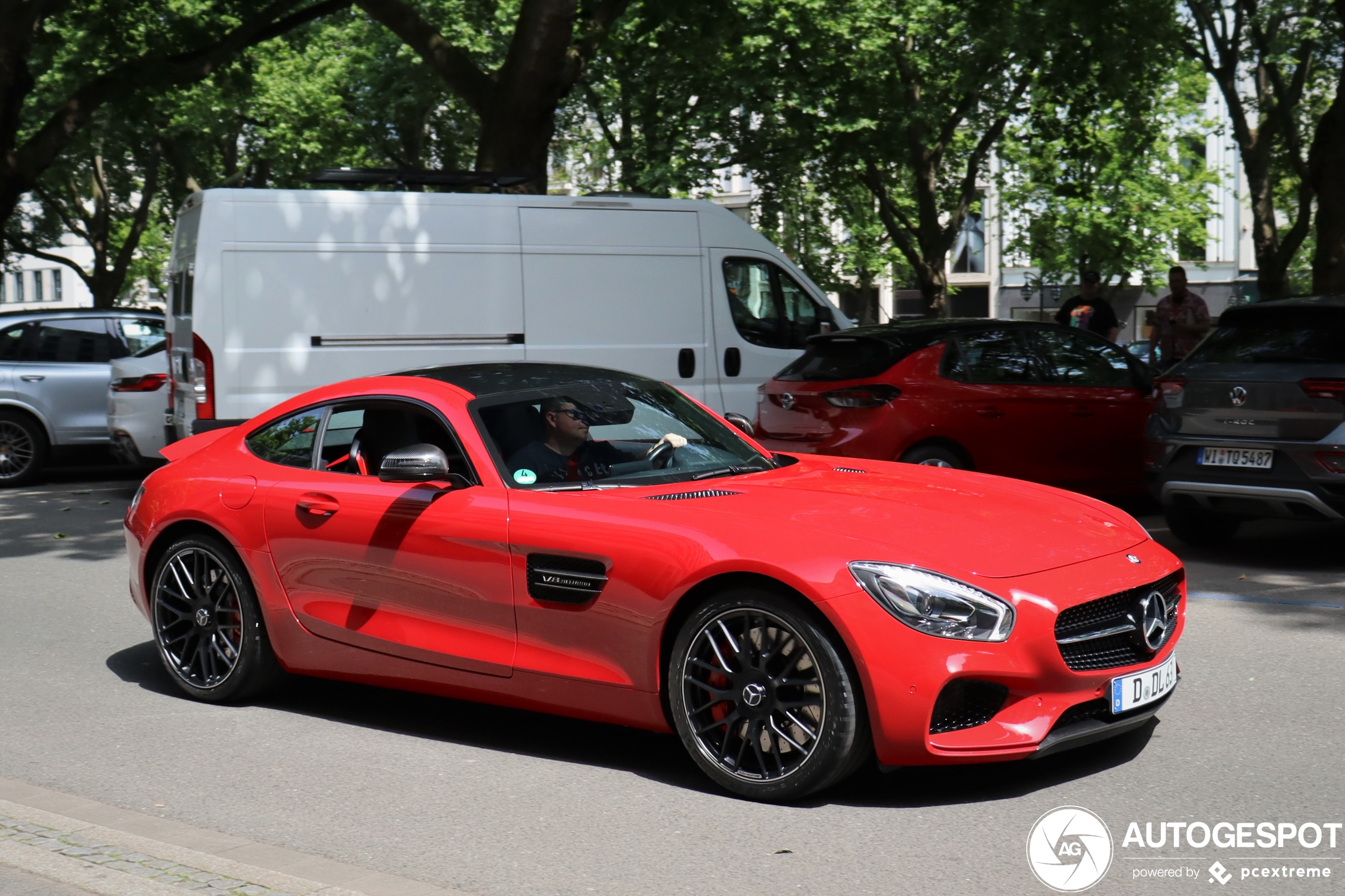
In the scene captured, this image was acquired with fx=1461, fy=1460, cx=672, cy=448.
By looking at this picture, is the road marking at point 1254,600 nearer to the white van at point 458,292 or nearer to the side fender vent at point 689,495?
the side fender vent at point 689,495

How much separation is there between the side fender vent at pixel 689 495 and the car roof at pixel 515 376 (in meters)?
0.90

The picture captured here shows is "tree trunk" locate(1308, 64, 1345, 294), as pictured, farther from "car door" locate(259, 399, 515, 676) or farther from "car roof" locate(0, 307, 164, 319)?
"car roof" locate(0, 307, 164, 319)

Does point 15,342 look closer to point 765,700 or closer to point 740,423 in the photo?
point 740,423

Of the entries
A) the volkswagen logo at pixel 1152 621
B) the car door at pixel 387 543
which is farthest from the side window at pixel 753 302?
the volkswagen logo at pixel 1152 621

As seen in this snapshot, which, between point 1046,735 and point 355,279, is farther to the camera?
point 355,279

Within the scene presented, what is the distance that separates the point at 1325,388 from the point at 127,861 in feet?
22.7

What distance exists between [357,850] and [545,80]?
40.4ft

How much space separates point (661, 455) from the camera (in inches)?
223

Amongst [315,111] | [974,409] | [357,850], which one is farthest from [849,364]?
[315,111]

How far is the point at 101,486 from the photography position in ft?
48.2

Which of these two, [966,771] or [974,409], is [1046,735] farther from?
[974,409]

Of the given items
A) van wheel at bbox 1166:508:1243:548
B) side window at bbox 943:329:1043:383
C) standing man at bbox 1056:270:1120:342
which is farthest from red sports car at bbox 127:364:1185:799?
standing man at bbox 1056:270:1120:342

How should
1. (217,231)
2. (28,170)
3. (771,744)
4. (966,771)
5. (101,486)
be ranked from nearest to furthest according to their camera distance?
(771,744) < (966,771) < (217,231) < (101,486) < (28,170)

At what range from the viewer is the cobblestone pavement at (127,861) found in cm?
389
